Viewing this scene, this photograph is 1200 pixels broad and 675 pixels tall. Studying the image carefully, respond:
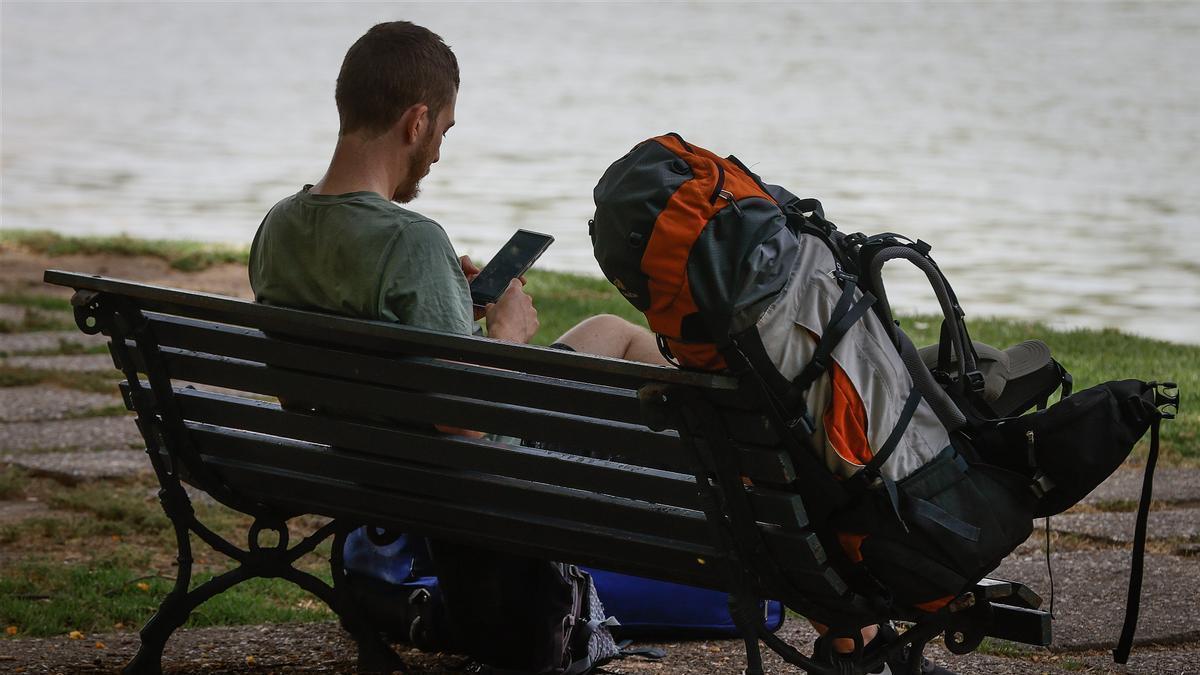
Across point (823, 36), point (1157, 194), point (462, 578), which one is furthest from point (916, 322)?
point (823, 36)

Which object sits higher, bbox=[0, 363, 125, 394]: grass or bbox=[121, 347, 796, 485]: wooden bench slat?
bbox=[121, 347, 796, 485]: wooden bench slat

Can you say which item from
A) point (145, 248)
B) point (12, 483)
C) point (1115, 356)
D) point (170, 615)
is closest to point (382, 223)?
point (170, 615)

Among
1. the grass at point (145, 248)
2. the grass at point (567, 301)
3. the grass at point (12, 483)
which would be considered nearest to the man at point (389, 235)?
the grass at point (12, 483)

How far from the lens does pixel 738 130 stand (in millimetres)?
17500

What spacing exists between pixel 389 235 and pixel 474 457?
19.5 inches

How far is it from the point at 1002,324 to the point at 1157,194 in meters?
6.35

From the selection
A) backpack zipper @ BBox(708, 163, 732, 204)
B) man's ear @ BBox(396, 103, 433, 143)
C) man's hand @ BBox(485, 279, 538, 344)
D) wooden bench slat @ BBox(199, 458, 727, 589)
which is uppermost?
man's ear @ BBox(396, 103, 433, 143)

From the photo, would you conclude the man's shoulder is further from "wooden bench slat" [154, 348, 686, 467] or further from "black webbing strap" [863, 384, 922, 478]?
"black webbing strap" [863, 384, 922, 478]

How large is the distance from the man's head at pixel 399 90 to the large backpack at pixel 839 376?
2.35ft

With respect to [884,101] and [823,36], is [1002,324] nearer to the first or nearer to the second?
[884,101]

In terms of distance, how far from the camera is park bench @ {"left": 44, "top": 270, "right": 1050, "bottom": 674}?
2.83 meters

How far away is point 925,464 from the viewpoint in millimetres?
2885

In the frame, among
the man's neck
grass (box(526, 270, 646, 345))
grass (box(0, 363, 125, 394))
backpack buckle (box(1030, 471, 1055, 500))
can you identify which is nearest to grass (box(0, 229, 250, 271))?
grass (box(526, 270, 646, 345))

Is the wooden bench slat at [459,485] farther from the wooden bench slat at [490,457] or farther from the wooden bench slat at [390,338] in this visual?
the wooden bench slat at [390,338]
